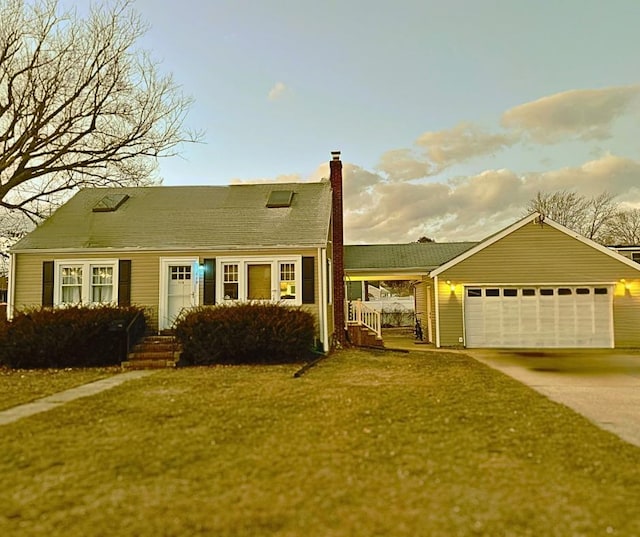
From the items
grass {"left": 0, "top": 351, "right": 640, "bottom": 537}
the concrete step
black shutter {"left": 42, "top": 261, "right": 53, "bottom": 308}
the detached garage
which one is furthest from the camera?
the detached garage

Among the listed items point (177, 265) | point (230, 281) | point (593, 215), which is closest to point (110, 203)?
point (177, 265)

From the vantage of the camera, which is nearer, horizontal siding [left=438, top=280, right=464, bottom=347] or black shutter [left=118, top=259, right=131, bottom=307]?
black shutter [left=118, top=259, right=131, bottom=307]

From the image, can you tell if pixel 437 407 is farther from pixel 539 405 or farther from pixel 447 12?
pixel 447 12

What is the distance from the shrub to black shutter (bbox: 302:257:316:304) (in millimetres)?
1607

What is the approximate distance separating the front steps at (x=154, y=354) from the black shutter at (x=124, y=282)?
4.99 ft

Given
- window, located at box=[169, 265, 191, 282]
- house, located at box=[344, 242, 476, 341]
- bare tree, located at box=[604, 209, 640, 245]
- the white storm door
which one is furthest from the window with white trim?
bare tree, located at box=[604, 209, 640, 245]

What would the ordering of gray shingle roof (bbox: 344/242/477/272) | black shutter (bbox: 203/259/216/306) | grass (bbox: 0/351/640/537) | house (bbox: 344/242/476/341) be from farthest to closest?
1. gray shingle roof (bbox: 344/242/477/272)
2. house (bbox: 344/242/476/341)
3. black shutter (bbox: 203/259/216/306)
4. grass (bbox: 0/351/640/537)

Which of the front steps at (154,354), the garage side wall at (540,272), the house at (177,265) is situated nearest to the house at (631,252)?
the garage side wall at (540,272)

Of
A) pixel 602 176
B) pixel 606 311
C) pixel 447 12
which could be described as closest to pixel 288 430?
pixel 447 12

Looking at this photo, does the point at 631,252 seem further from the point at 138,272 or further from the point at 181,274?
the point at 138,272

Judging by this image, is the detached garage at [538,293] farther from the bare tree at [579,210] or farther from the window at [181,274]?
the bare tree at [579,210]

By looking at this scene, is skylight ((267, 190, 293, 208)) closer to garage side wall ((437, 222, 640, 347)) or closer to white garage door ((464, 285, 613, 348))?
garage side wall ((437, 222, 640, 347))

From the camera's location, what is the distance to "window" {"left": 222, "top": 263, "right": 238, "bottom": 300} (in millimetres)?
14172

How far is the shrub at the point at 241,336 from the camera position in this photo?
39.1ft
